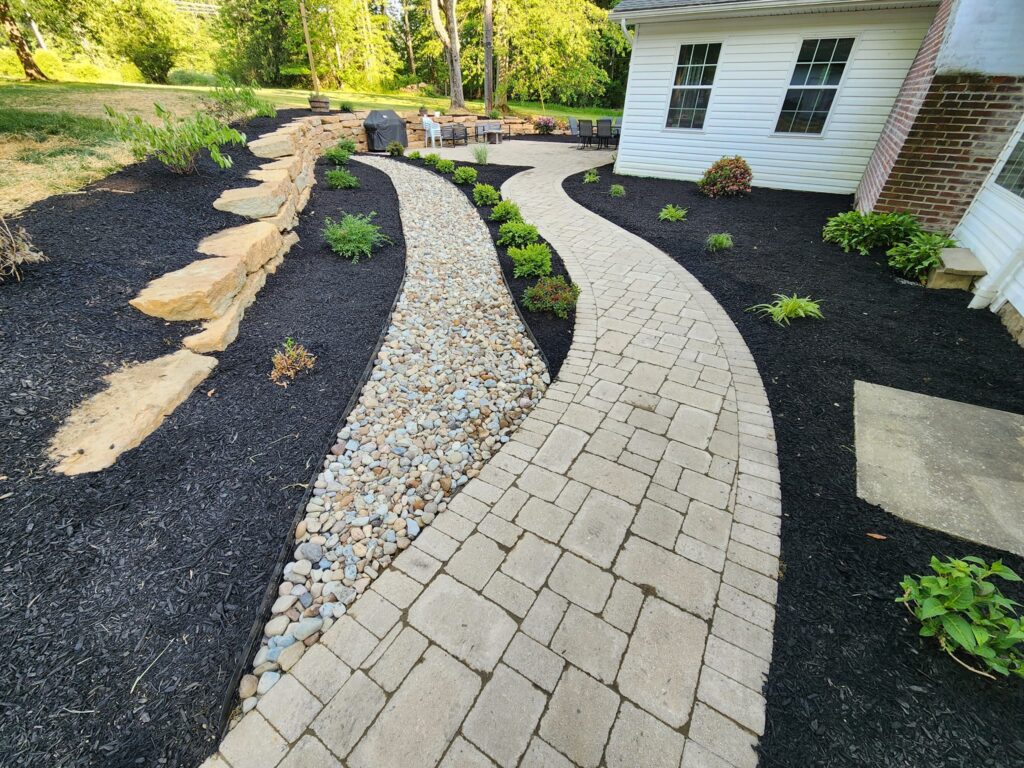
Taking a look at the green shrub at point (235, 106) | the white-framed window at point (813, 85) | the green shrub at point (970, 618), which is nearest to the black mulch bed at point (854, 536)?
the green shrub at point (970, 618)

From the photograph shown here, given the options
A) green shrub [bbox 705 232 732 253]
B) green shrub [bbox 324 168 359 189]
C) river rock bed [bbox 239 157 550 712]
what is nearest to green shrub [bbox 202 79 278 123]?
green shrub [bbox 324 168 359 189]

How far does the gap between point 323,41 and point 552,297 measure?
24.3 m

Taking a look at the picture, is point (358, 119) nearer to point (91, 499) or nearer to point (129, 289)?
point (129, 289)

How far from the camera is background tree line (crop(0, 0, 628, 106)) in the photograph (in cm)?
1561

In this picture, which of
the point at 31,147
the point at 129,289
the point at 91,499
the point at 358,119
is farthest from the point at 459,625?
the point at 358,119

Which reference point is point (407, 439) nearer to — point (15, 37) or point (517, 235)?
point (517, 235)

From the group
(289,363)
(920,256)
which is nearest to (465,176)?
(289,363)

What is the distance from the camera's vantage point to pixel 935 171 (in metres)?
5.10

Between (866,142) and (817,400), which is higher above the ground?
(866,142)

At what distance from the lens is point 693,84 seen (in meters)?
8.24

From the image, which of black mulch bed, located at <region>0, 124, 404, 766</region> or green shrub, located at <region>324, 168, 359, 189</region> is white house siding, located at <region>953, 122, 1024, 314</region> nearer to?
black mulch bed, located at <region>0, 124, 404, 766</region>

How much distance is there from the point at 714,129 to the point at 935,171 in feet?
13.7

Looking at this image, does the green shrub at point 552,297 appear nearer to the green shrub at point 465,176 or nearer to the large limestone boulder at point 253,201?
the large limestone boulder at point 253,201

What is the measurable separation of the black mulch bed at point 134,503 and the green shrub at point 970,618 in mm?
2621
